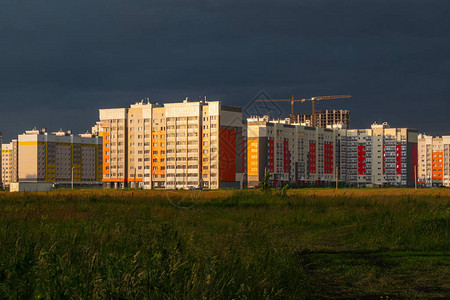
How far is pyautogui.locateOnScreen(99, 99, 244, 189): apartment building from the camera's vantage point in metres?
154

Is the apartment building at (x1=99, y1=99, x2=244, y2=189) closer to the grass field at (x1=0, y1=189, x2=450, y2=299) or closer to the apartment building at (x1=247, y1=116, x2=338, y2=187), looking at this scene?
the apartment building at (x1=247, y1=116, x2=338, y2=187)

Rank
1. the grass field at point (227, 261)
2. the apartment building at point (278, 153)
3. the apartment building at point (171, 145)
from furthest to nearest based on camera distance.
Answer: the apartment building at point (278, 153) → the apartment building at point (171, 145) → the grass field at point (227, 261)

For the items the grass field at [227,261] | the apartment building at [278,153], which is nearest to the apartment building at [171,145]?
the apartment building at [278,153]

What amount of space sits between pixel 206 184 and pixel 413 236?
135731 millimetres

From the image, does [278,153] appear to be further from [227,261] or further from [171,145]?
[227,261]

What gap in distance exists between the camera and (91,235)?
1128 cm

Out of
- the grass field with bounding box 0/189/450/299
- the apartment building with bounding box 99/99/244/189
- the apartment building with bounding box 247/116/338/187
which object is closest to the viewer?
the grass field with bounding box 0/189/450/299

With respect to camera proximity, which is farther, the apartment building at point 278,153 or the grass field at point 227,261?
the apartment building at point 278,153

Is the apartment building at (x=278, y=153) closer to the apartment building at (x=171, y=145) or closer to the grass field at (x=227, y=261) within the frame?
the apartment building at (x=171, y=145)

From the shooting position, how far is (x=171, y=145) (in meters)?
161

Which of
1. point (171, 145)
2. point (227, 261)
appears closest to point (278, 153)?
point (171, 145)

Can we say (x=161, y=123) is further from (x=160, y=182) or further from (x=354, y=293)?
(x=354, y=293)

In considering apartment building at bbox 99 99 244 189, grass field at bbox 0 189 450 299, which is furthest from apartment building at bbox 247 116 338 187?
grass field at bbox 0 189 450 299

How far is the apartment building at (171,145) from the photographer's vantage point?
507 feet
